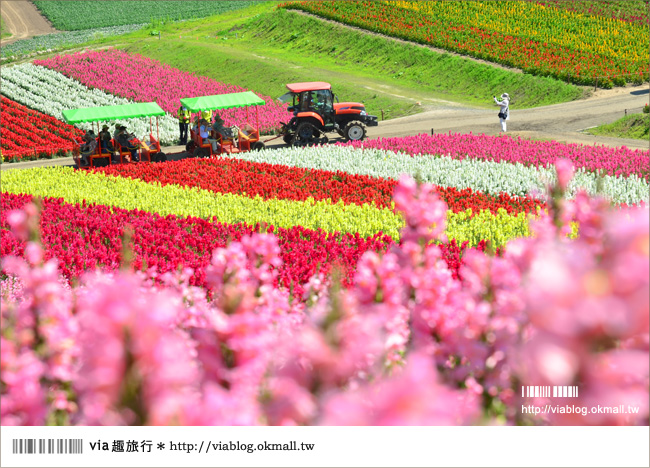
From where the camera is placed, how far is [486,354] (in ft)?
7.06

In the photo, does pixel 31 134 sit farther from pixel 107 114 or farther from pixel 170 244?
pixel 170 244

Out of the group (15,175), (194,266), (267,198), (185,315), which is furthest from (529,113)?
(185,315)

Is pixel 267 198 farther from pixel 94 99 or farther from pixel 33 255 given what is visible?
pixel 94 99

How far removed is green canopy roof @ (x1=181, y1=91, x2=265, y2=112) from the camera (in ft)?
69.6

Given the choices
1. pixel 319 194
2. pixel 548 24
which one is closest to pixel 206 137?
pixel 319 194

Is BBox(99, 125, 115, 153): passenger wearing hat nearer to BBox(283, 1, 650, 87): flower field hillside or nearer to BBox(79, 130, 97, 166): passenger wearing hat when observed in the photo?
BBox(79, 130, 97, 166): passenger wearing hat

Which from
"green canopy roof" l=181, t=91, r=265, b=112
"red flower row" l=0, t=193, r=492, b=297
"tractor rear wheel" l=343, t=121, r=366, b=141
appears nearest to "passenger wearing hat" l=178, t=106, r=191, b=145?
"green canopy roof" l=181, t=91, r=265, b=112

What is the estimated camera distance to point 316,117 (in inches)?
914

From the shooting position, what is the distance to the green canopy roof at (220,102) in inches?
835

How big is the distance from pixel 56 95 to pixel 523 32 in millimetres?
27600

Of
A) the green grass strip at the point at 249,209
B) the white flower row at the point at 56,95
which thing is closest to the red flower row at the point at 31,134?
the white flower row at the point at 56,95

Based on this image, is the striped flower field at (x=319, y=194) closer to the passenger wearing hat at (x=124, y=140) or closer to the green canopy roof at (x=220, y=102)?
the passenger wearing hat at (x=124, y=140)

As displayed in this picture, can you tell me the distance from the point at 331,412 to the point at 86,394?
24.5 inches

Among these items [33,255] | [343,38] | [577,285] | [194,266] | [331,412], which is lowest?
[194,266]
